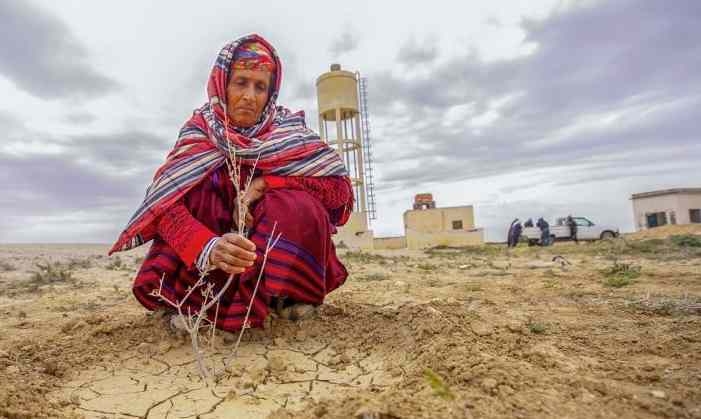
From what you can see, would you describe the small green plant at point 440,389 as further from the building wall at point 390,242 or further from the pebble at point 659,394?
the building wall at point 390,242

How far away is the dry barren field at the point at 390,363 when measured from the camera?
1216 millimetres

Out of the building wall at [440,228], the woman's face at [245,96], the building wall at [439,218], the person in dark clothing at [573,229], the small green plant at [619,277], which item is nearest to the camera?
the woman's face at [245,96]

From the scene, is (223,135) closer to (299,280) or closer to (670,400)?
(299,280)

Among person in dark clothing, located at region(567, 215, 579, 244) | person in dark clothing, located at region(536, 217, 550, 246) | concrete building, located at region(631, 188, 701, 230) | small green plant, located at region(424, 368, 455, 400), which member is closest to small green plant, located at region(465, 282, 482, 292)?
small green plant, located at region(424, 368, 455, 400)

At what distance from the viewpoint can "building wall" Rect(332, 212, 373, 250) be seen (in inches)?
735

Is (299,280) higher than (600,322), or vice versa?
(299,280)

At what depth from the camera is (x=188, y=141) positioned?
2.30 metres

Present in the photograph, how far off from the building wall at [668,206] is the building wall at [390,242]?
1226 cm

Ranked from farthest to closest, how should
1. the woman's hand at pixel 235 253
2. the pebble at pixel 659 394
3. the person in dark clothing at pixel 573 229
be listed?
the person in dark clothing at pixel 573 229 < the woman's hand at pixel 235 253 < the pebble at pixel 659 394

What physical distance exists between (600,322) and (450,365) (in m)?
1.07

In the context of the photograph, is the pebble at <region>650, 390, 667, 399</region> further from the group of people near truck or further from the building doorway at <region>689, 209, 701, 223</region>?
the building doorway at <region>689, 209, 701, 223</region>

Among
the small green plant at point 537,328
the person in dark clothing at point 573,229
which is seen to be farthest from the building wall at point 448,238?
the small green plant at point 537,328

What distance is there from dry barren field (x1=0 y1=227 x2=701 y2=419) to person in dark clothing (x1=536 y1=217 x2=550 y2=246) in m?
16.5

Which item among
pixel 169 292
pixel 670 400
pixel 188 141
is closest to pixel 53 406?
pixel 169 292
